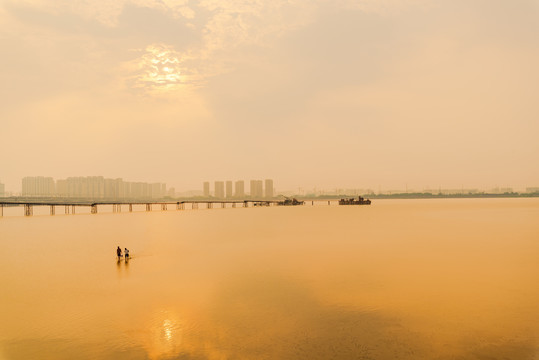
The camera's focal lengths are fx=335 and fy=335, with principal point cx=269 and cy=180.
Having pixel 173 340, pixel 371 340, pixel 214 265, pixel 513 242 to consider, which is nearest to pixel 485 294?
pixel 371 340

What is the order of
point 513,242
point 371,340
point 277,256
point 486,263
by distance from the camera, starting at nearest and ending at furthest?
point 371,340, point 486,263, point 277,256, point 513,242

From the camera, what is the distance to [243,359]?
30.6ft

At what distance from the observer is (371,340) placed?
10383mm

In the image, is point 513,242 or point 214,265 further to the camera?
point 513,242

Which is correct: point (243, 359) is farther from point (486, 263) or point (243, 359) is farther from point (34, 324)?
point (486, 263)

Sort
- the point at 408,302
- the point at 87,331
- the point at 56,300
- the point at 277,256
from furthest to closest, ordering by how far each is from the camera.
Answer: the point at 277,256
the point at 56,300
the point at 408,302
the point at 87,331

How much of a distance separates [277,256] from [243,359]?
16.5 metres

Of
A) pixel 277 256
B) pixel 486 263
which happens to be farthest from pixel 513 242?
pixel 277 256

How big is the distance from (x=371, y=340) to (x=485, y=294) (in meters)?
8.10

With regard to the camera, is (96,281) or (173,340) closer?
(173,340)

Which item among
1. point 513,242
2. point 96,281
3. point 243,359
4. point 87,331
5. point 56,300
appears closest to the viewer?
point 243,359

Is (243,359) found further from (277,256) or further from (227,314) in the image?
(277,256)

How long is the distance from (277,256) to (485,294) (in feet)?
46.0

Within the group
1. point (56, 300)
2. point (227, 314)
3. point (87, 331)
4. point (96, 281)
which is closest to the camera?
point (87, 331)
